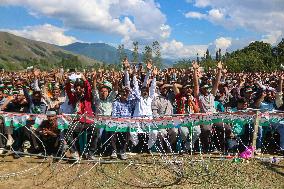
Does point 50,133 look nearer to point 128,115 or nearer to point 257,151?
point 128,115

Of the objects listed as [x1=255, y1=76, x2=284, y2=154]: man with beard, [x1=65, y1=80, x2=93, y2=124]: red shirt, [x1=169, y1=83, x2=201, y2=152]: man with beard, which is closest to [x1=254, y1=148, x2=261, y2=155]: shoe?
[x1=255, y1=76, x2=284, y2=154]: man with beard

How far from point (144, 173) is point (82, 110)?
251 cm

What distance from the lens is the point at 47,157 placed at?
33.0 ft

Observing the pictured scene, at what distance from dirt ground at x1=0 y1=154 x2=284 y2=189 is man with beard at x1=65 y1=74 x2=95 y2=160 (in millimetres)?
427

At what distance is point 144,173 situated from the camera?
8875 mm

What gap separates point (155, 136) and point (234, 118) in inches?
84.0

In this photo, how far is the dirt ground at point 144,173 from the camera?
821cm

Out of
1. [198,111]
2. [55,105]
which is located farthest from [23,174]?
[198,111]

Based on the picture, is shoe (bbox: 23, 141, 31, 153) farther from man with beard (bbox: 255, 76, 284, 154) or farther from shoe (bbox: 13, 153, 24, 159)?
man with beard (bbox: 255, 76, 284, 154)

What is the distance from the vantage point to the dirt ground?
821 centimetres

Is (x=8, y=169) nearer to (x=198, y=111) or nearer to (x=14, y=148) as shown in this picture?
(x=14, y=148)

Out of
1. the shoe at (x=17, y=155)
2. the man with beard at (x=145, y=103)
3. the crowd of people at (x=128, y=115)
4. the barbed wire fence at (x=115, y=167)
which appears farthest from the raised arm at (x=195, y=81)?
the shoe at (x=17, y=155)

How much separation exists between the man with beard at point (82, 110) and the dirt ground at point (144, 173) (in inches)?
16.8

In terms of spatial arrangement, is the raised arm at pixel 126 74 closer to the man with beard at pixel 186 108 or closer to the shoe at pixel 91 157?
the man with beard at pixel 186 108
